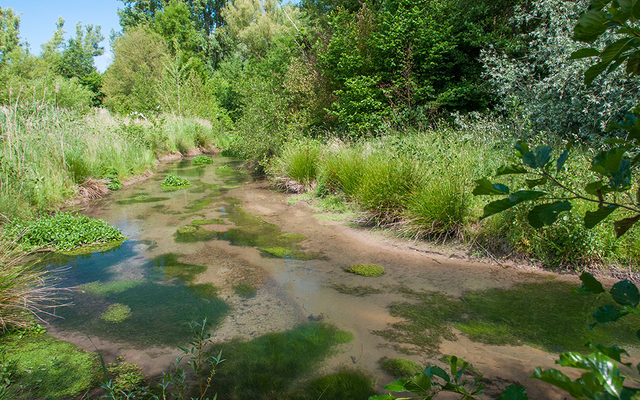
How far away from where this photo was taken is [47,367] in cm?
307

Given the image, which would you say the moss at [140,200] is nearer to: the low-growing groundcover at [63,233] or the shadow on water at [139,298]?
the low-growing groundcover at [63,233]

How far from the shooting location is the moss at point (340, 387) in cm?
278

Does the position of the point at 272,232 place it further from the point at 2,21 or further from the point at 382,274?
the point at 2,21

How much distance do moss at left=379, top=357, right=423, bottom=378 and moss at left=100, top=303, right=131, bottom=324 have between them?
2538 millimetres

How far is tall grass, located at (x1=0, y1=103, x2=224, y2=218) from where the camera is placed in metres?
7.08

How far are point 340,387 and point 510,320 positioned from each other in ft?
6.07

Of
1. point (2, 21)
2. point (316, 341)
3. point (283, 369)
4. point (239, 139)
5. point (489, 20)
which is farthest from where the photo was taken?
point (2, 21)

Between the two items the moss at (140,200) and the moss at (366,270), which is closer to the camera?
the moss at (366,270)

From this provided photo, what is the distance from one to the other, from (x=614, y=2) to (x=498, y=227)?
4.71 m

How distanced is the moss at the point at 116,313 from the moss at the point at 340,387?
212cm

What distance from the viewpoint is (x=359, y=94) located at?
11.0m

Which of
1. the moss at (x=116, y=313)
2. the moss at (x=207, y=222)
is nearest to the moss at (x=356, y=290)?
the moss at (x=116, y=313)

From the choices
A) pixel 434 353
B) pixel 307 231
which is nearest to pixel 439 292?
pixel 434 353

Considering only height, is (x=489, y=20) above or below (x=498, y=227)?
above
